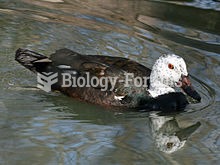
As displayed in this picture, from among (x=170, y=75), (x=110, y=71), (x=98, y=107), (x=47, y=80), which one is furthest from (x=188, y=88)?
(x=47, y=80)

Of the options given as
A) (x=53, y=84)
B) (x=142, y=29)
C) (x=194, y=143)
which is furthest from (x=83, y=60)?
(x=142, y=29)

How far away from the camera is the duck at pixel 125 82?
8062mm

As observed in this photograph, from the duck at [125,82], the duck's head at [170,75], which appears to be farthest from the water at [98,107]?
the duck's head at [170,75]

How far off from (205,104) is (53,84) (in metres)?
1.81

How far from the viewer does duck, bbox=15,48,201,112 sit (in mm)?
8062

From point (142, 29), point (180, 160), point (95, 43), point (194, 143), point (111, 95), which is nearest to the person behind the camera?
point (180, 160)

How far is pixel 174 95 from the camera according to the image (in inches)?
327

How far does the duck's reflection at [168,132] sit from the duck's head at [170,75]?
36 cm

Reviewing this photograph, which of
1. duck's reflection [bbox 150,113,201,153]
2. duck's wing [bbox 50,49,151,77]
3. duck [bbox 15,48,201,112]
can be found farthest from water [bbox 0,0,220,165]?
duck's wing [bbox 50,49,151,77]

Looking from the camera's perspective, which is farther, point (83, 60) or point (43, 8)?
point (43, 8)

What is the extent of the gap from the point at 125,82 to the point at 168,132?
77 cm

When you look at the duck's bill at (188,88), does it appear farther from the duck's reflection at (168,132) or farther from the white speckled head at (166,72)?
the duck's reflection at (168,132)

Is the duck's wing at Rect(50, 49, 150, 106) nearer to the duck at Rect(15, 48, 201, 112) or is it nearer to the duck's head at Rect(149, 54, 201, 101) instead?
the duck at Rect(15, 48, 201, 112)

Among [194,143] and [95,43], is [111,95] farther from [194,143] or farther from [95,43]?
[95,43]
